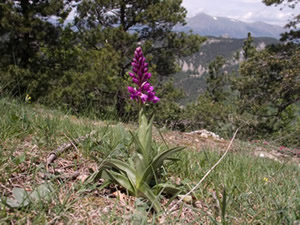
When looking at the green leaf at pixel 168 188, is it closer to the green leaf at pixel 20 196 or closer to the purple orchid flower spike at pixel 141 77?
the purple orchid flower spike at pixel 141 77

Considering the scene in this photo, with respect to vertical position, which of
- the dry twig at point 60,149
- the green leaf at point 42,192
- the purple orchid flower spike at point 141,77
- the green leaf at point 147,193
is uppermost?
the purple orchid flower spike at point 141,77

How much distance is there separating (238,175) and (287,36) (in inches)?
588

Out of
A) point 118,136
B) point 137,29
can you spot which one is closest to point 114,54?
point 137,29

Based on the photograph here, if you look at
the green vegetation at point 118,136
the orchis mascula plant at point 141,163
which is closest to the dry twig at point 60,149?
the green vegetation at point 118,136

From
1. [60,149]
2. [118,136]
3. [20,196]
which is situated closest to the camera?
[20,196]

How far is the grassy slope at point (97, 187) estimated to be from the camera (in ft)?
4.47

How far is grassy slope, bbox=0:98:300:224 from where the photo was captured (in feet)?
4.47

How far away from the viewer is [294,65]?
1201 cm

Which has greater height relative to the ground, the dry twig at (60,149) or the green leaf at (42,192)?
the green leaf at (42,192)

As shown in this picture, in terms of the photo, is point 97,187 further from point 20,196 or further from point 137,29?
point 137,29

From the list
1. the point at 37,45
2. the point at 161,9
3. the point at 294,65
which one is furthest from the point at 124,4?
the point at 294,65

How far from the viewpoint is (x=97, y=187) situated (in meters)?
1.72

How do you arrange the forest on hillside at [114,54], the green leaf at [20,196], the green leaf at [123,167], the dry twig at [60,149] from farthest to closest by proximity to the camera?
the forest on hillside at [114,54] < the dry twig at [60,149] < the green leaf at [123,167] < the green leaf at [20,196]

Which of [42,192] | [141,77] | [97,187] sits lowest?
[97,187]
